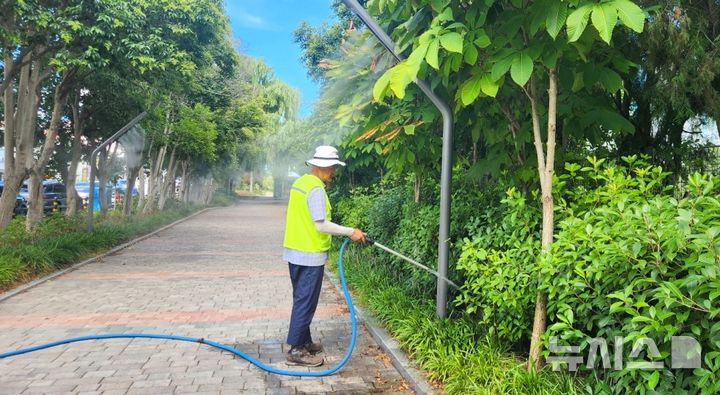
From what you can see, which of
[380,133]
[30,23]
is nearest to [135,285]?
[30,23]

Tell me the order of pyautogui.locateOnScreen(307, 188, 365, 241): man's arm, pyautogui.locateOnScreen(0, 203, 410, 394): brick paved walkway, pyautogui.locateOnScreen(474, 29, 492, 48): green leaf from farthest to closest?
pyautogui.locateOnScreen(307, 188, 365, 241): man's arm, pyautogui.locateOnScreen(0, 203, 410, 394): brick paved walkway, pyautogui.locateOnScreen(474, 29, 492, 48): green leaf

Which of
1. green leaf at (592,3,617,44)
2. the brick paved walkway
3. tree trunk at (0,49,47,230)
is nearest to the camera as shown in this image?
green leaf at (592,3,617,44)

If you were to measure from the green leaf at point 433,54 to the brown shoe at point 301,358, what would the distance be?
9.50 ft

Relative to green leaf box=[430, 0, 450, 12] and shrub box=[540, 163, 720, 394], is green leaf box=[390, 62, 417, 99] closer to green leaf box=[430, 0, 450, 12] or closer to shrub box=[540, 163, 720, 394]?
green leaf box=[430, 0, 450, 12]

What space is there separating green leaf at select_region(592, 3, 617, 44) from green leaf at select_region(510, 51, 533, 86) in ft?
1.95

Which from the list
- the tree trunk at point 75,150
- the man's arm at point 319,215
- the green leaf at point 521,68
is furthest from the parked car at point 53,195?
the green leaf at point 521,68

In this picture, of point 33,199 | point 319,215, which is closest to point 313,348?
point 319,215

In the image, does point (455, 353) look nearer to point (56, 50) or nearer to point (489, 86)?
point (489, 86)

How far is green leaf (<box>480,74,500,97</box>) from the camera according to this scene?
129 inches

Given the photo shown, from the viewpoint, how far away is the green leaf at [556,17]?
112 inches

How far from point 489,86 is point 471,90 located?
164 millimetres

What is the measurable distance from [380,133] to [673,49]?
9.06 ft

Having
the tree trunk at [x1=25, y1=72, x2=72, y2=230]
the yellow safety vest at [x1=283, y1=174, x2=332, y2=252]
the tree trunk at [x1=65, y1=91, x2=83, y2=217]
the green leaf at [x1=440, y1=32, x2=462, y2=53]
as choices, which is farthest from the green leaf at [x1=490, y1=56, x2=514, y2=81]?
the tree trunk at [x1=65, y1=91, x2=83, y2=217]

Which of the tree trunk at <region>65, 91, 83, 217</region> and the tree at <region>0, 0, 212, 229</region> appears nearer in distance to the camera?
the tree at <region>0, 0, 212, 229</region>
